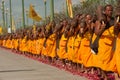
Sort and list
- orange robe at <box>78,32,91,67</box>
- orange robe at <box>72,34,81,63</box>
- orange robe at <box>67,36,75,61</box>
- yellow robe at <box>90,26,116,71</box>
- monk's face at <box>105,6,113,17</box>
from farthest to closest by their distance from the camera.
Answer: orange robe at <box>67,36,75,61</box>, orange robe at <box>72,34,81,63</box>, orange robe at <box>78,32,91,67</box>, yellow robe at <box>90,26,116,71</box>, monk's face at <box>105,6,113,17</box>

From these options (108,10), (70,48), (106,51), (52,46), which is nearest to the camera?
(108,10)

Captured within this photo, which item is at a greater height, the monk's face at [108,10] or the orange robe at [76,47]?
the monk's face at [108,10]

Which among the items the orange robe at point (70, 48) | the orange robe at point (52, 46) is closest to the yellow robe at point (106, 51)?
the orange robe at point (70, 48)

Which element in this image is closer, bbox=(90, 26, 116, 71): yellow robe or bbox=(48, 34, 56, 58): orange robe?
bbox=(90, 26, 116, 71): yellow robe

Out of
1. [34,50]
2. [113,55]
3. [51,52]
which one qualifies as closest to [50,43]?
[51,52]

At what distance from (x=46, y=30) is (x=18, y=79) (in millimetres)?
9022

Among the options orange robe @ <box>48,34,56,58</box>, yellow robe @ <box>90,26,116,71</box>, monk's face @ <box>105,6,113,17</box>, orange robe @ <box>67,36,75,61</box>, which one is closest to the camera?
monk's face @ <box>105,6,113,17</box>

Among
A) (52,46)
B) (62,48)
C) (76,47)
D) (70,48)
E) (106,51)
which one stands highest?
(106,51)

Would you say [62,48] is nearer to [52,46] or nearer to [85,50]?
[52,46]

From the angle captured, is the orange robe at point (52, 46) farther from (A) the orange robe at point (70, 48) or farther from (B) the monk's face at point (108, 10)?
(B) the monk's face at point (108, 10)

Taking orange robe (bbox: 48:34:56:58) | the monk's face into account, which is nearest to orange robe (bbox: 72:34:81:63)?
the monk's face

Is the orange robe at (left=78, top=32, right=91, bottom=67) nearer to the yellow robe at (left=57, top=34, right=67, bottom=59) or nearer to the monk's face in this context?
the yellow robe at (left=57, top=34, right=67, bottom=59)

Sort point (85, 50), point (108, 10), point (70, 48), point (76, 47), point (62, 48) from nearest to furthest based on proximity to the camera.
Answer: point (108, 10) < point (85, 50) < point (76, 47) < point (70, 48) < point (62, 48)

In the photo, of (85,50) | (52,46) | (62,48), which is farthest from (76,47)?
(52,46)
